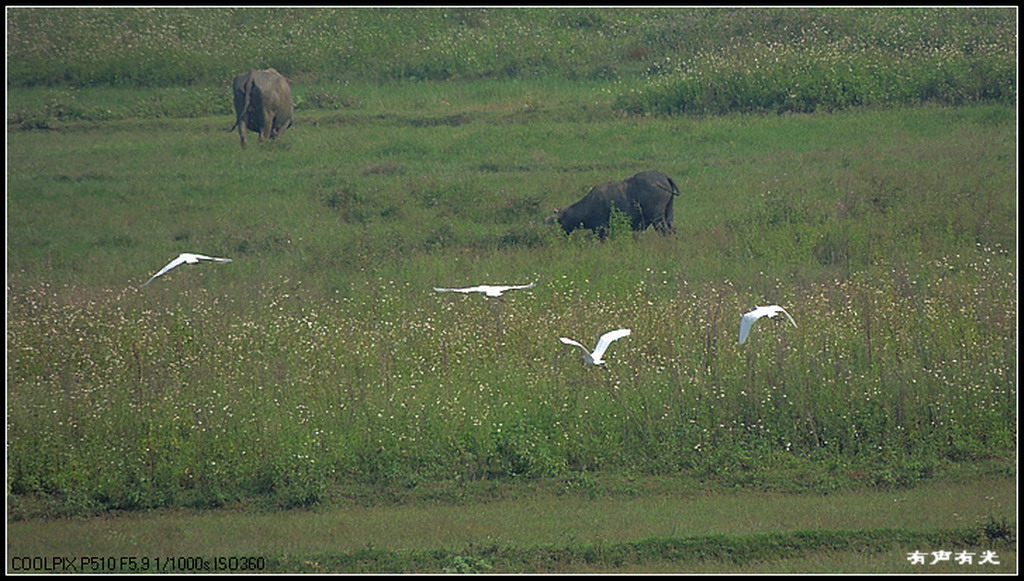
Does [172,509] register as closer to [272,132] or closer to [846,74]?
Answer: [272,132]

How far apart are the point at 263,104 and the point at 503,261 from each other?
6399mm

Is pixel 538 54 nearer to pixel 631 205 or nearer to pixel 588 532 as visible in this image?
pixel 631 205

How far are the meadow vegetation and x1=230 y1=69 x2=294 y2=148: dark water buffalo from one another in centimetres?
38

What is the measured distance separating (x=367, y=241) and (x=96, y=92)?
929 centimetres

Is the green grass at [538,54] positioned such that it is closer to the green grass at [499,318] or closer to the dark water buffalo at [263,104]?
the dark water buffalo at [263,104]

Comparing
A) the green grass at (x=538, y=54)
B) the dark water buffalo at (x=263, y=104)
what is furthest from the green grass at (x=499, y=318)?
the green grass at (x=538, y=54)

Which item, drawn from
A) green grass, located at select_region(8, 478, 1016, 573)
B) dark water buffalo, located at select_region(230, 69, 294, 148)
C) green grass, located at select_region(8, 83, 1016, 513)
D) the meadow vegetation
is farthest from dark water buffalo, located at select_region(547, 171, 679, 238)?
dark water buffalo, located at select_region(230, 69, 294, 148)

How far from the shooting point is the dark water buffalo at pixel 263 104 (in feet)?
55.3

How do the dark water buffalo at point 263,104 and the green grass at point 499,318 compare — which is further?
the dark water buffalo at point 263,104

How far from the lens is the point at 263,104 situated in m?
16.9

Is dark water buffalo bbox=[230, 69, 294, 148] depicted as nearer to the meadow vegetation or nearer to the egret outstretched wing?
the meadow vegetation

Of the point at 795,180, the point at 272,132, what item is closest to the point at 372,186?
the point at 272,132

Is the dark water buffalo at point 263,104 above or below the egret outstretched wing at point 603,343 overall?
below

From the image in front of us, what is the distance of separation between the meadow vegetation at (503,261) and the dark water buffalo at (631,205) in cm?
42
